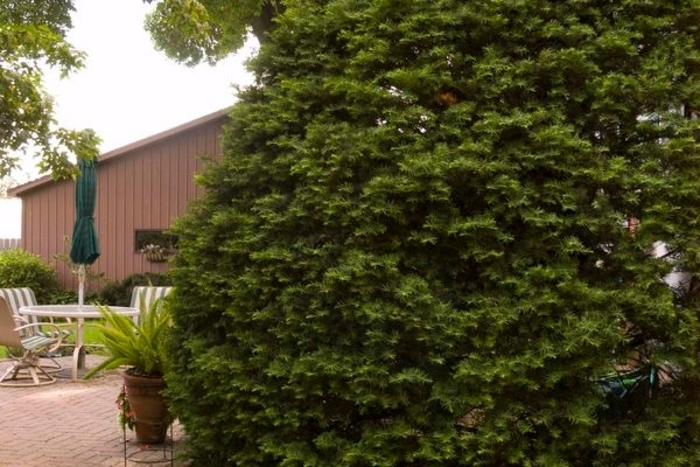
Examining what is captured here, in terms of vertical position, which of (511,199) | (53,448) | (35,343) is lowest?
(53,448)

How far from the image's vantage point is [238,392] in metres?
3.11

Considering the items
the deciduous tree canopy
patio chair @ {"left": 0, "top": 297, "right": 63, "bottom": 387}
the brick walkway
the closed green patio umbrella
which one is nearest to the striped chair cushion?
patio chair @ {"left": 0, "top": 297, "right": 63, "bottom": 387}

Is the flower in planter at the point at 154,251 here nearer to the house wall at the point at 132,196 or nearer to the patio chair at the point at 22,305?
the house wall at the point at 132,196

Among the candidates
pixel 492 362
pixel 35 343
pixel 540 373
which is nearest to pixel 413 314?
pixel 492 362

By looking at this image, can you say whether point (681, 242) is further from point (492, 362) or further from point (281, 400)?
point (281, 400)

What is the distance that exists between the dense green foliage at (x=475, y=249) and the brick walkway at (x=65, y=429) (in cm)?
214

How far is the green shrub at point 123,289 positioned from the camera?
672 inches

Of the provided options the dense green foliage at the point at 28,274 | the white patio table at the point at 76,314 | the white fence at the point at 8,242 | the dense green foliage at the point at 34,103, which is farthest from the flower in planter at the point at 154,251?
the dense green foliage at the point at 34,103

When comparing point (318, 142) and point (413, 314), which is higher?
point (318, 142)

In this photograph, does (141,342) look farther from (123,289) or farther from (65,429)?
(123,289)

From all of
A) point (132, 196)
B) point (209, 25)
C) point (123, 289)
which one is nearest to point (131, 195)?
point (132, 196)

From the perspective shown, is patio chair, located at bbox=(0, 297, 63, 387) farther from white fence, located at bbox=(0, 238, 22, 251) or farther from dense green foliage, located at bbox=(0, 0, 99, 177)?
white fence, located at bbox=(0, 238, 22, 251)

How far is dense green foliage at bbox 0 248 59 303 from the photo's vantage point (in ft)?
58.9

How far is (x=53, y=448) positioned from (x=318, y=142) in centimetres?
386
